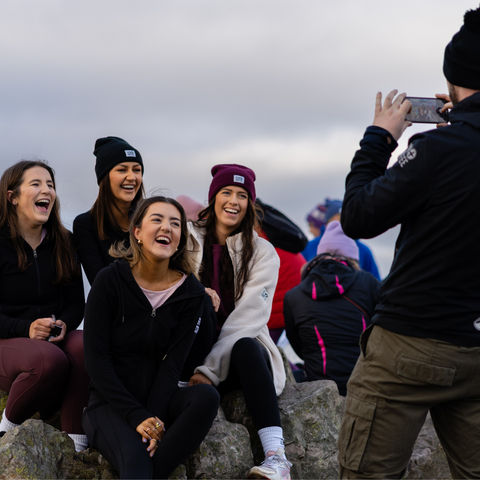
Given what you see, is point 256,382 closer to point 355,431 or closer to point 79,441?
point 79,441

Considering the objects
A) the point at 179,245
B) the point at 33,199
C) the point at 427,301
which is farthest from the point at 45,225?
the point at 427,301

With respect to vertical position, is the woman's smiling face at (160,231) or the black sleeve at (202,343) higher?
the woman's smiling face at (160,231)

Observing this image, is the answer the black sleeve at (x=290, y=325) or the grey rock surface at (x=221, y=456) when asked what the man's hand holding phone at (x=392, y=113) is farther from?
the black sleeve at (x=290, y=325)

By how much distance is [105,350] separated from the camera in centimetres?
300

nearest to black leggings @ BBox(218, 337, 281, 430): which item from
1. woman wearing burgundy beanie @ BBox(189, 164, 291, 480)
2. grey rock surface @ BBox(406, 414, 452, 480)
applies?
woman wearing burgundy beanie @ BBox(189, 164, 291, 480)

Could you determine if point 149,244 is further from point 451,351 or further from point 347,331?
point 347,331

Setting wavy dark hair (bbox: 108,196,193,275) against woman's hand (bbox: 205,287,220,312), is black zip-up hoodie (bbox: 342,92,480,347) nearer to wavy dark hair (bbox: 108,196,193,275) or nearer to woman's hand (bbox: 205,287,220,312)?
wavy dark hair (bbox: 108,196,193,275)

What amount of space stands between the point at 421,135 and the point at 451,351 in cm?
81

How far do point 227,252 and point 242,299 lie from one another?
390 millimetres

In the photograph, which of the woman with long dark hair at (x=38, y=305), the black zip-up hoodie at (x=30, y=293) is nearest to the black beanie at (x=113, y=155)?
the woman with long dark hair at (x=38, y=305)

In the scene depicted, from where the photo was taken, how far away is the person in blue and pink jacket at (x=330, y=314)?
464 centimetres

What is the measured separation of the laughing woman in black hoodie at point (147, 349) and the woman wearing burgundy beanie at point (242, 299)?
0.30 m

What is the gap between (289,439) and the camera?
145 inches

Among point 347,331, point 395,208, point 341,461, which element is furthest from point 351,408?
point 347,331
